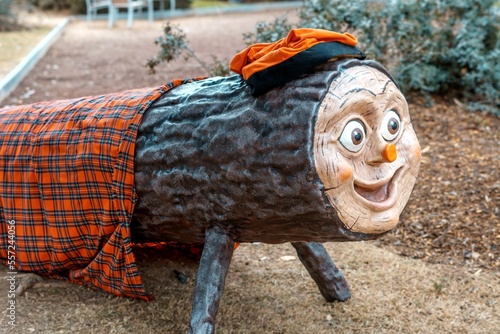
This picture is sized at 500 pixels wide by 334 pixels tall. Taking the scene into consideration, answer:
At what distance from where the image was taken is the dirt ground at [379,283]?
10.6 feet

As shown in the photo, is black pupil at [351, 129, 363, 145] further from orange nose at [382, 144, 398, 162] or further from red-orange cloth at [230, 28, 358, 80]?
red-orange cloth at [230, 28, 358, 80]

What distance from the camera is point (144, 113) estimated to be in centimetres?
305

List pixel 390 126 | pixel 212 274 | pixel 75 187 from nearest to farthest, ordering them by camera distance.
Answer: pixel 390 126 → pixel 212 274 → pixel 75 187

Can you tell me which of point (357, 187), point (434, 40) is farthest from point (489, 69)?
point (357, 187)

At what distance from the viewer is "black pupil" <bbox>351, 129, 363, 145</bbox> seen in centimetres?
258

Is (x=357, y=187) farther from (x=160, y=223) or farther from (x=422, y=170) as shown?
(x=422, y=170)

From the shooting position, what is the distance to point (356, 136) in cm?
258

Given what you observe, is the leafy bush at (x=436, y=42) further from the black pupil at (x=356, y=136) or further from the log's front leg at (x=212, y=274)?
the black pupil at (x=356, y=136)

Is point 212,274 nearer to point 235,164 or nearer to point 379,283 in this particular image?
point 235,164

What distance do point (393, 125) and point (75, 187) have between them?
1453 millimetres

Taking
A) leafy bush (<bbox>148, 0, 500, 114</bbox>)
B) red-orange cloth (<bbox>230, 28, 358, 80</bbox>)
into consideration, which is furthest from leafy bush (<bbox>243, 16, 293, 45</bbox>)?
red-orange cloth (<bbox>230, 28, 358, 80</bbox>)

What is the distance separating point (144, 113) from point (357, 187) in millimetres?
1011

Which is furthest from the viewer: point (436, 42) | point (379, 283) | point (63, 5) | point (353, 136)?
point (63, 5)

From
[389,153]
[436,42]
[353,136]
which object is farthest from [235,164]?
[436,42]
